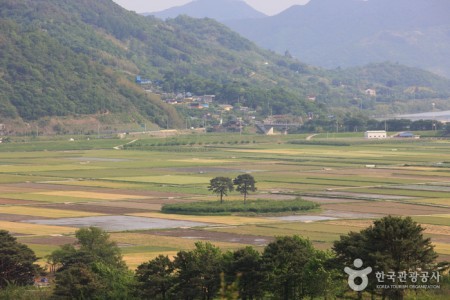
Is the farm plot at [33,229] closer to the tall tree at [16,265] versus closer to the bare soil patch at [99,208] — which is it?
the bare soil patch at [99,208]

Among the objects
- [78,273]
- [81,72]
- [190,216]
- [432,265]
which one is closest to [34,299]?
[78,273]

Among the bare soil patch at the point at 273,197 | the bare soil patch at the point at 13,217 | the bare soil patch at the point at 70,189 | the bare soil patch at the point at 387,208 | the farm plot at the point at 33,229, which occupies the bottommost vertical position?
the farm plot at the point at 33,229

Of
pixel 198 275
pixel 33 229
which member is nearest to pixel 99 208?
pixel 33 229

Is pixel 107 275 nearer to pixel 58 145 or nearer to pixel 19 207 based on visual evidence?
pixel 19 207

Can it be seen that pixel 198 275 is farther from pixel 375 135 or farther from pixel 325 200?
pixel 375 135

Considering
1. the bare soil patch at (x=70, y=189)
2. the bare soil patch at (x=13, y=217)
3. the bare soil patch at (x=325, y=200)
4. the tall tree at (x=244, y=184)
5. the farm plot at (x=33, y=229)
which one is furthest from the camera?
the bare soil patch at (x=70, y=189)

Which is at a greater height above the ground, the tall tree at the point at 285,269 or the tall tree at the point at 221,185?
the tall tree at the point at 221,185

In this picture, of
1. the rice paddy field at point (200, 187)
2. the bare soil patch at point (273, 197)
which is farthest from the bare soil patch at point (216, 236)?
the bare soil patch at point (273, 197)

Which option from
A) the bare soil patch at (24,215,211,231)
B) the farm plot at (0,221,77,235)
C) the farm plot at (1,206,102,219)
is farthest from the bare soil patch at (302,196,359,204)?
the farm plot at (0,221,77,235)
